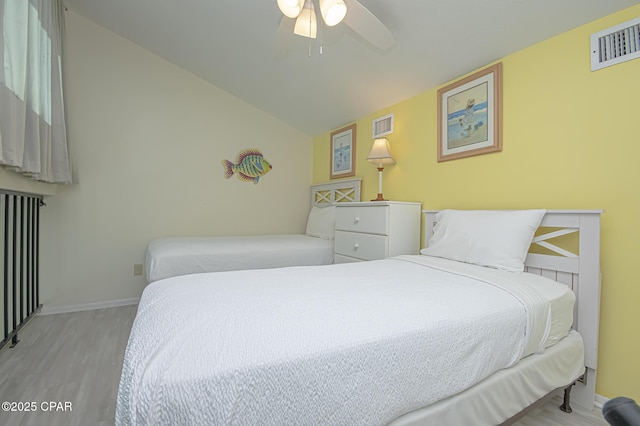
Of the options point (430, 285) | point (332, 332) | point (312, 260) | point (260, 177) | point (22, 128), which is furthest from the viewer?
point (260, 177)

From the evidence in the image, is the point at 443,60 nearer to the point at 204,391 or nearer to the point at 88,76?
the point at 204,391

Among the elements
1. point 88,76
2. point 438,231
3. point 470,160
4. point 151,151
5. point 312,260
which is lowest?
point 312,260

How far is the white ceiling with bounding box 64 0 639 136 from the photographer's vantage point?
5.32 ft

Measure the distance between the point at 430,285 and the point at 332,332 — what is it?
63 cm

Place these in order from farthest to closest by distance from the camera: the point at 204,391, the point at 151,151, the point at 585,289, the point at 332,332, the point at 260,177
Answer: the point at 260,177
the point at 151,151
the point at 585,289
the point at 332,332
the point at 204,391

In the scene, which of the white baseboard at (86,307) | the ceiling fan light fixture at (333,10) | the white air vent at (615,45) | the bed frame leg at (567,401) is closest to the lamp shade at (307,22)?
the ceiling fan light fixture at (333,10)

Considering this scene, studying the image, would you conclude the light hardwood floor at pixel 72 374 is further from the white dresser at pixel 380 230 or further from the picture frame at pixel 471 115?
the picture frame at pixel 471 115

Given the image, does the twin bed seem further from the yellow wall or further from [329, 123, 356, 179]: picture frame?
[329, 123, 356, 179]: picture frame

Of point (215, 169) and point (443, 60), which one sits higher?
point (443, 60)

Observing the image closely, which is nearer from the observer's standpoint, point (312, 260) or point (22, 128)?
point (22, 128)

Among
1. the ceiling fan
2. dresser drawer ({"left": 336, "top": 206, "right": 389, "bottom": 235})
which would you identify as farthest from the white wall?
the ceiling fan

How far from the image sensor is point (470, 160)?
204cm

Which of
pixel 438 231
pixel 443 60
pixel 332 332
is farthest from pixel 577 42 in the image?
pixel 332 332

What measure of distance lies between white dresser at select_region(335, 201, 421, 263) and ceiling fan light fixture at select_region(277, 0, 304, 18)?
134cm
